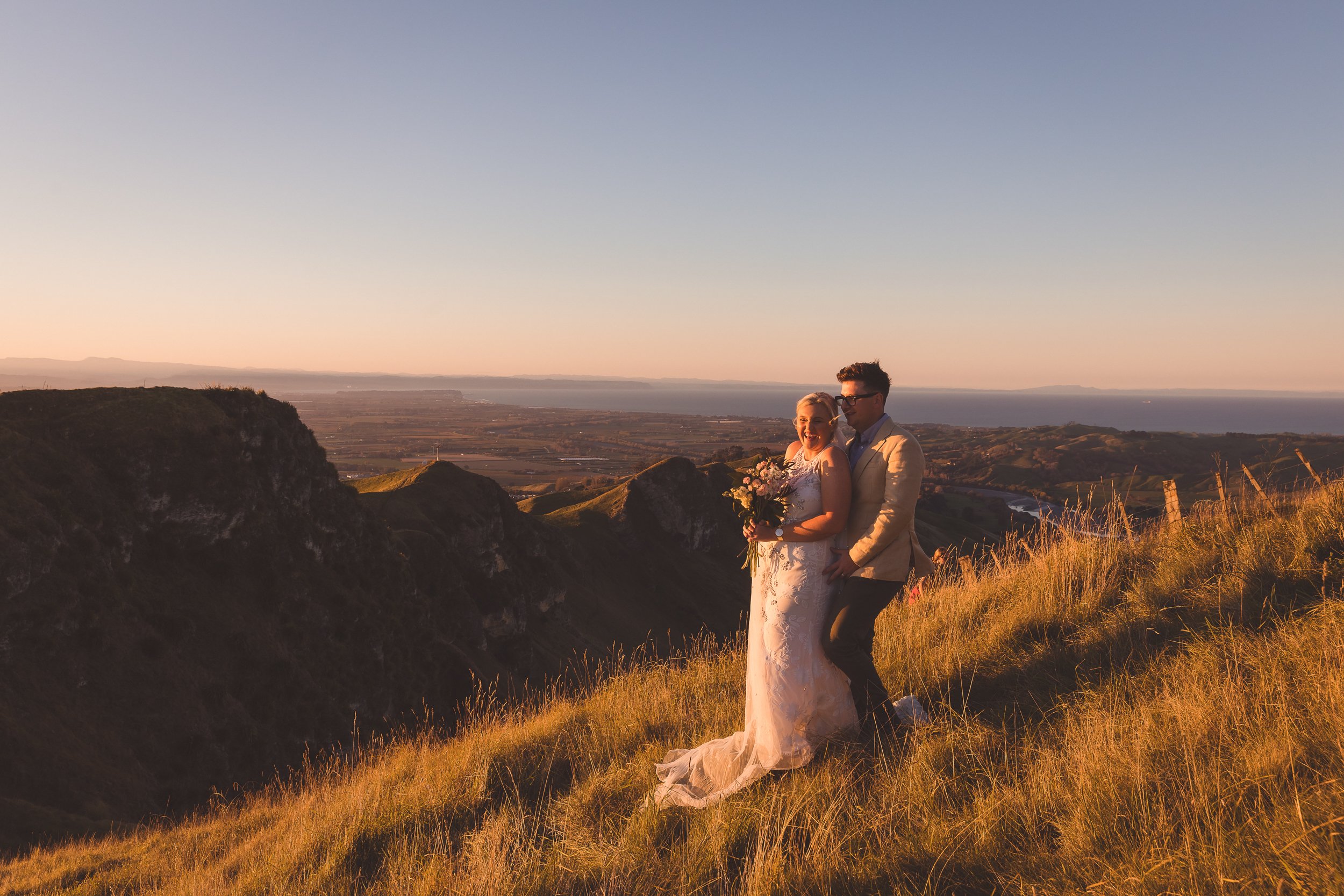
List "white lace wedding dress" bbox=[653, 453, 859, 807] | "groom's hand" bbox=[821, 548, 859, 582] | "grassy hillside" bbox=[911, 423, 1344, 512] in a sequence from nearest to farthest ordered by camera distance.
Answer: "white lace wedding dress" bbox=[653, 453, 859, 807] → "groom's hand" bbox=[821, 548, 859, 582] → "grassy hillside" bbox=[911, 423, 1344, 512]

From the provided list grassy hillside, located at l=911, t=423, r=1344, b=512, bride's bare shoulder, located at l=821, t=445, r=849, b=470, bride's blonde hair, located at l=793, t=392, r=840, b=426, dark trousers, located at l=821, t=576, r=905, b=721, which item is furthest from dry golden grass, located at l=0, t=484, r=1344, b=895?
grassy hillside, located at l=911, t=423, r=1344, b=512

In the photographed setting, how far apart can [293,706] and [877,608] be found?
103ft

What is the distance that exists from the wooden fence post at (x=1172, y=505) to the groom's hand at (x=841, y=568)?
5438mm

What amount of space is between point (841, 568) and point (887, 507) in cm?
54

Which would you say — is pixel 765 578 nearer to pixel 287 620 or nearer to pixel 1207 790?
pixel 1207 790

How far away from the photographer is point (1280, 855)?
2500 mm

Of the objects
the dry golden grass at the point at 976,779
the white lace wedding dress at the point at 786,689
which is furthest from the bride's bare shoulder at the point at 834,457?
the dry golden grass at the point at 976,779

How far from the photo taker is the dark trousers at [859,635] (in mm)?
4453

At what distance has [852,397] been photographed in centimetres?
480

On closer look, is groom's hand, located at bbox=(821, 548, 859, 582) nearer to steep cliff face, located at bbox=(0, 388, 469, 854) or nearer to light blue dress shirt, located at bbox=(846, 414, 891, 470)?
light blue dress shirt, located at bbox=(846, 414, 891, 470)

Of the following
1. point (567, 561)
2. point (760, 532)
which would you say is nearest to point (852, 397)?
point (760, 532)

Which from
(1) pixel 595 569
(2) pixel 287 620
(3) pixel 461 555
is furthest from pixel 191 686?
(1) pixel 595 569

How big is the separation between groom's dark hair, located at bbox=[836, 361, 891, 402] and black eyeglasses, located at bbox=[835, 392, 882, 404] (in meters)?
0.04

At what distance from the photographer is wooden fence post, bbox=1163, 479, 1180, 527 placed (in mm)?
7828
